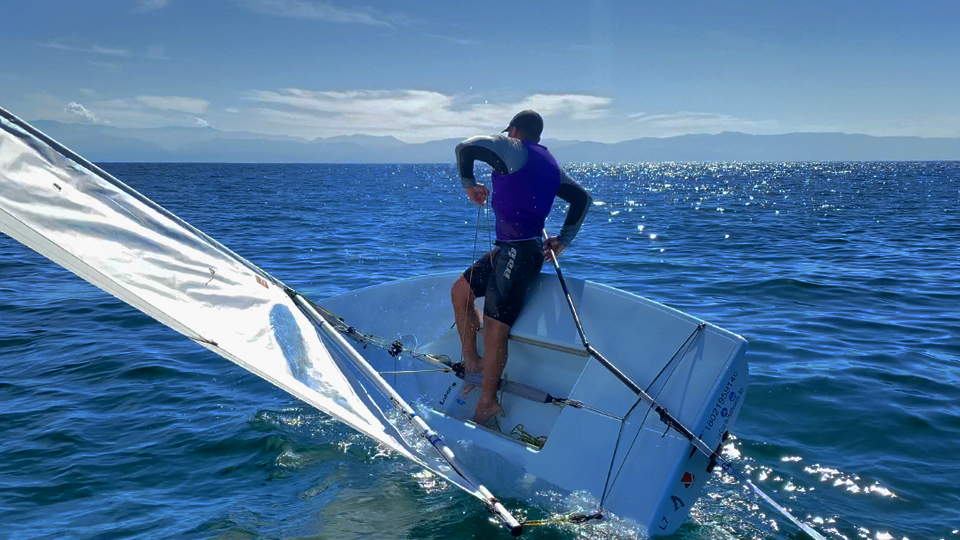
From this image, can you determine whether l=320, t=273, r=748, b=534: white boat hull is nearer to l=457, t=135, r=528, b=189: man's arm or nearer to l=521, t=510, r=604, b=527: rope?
l=521, t=510, r=604, b=527: rope

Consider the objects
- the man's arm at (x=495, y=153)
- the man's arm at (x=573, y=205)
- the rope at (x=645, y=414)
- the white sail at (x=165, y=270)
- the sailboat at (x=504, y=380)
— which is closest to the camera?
the white sail at (x=165, y=270)

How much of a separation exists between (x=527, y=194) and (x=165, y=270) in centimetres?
238

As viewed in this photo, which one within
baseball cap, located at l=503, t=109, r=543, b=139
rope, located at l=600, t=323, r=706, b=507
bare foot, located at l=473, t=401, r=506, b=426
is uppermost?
baseball cap, located at l=503, t=109, r=543, b=139

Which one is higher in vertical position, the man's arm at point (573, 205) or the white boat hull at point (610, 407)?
the man's arm at point (573, 205)

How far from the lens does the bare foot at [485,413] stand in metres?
4.89

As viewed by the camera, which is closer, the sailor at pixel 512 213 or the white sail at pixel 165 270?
the white sail at pixel 165 270

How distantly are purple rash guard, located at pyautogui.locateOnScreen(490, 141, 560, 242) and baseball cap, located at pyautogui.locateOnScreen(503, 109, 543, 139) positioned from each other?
0.09m

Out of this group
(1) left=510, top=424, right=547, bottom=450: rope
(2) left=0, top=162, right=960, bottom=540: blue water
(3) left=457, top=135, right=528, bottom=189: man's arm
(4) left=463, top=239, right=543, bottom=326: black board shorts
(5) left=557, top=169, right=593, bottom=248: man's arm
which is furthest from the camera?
(5) left=557, top=169, right=593, bottom=248: man's arm

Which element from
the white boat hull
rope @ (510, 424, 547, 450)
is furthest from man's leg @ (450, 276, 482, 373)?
rope @ (510, 424, 547, 450)

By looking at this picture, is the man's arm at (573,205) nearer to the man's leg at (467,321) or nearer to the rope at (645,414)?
the man's leg at (467,321)

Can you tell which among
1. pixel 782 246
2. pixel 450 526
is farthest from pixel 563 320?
pixel 782 246

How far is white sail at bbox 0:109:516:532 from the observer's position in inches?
122

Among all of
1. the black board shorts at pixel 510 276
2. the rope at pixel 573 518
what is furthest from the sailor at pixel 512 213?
the rope at pixel 573 518

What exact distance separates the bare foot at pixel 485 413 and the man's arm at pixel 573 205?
1324mm
